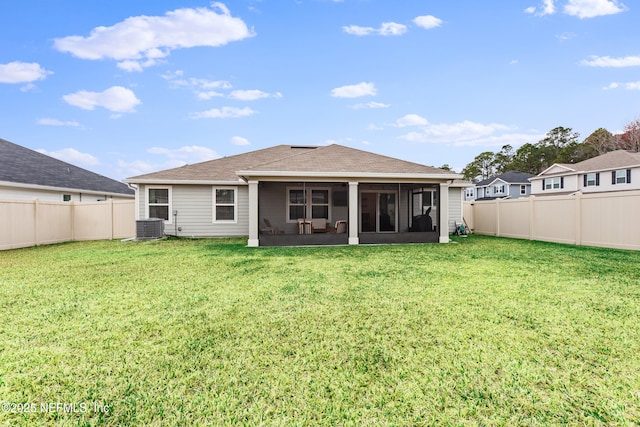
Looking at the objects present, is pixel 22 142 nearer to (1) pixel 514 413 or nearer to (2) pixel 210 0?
(2) pixel 210 0

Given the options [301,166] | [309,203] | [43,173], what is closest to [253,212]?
[301,166]

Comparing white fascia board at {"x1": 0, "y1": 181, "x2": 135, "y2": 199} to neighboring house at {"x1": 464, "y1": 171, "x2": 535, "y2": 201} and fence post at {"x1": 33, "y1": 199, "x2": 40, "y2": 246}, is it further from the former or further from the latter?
neighboring house at {"x1": 464, "y1": 171, "x2": 535, "y2": 201}

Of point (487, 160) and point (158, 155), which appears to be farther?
point (487, 160)

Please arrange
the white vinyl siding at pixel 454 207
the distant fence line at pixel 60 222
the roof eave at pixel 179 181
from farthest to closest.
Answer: the white vinyl siding at pixel 454 207, the roof eave at pixel 179 181, the distant fence line at pixel 60 222

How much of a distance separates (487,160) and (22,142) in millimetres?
63285

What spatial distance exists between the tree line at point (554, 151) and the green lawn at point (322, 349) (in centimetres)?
4420

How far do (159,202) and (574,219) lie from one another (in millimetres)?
15617

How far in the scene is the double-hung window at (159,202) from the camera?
42.1 ft

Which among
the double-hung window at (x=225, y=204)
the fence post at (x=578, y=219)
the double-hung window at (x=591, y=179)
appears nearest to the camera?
the fence post at (x=578, y=219)

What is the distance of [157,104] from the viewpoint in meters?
15.7

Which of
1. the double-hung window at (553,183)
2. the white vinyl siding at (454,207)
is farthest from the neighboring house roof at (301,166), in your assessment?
the double-hung window at (553,183)

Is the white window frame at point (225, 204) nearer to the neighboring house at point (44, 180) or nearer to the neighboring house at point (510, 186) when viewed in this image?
the neighboring house at point (44, 180)

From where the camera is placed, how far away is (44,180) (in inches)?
596

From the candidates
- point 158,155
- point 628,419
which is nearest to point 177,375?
point 628,419
